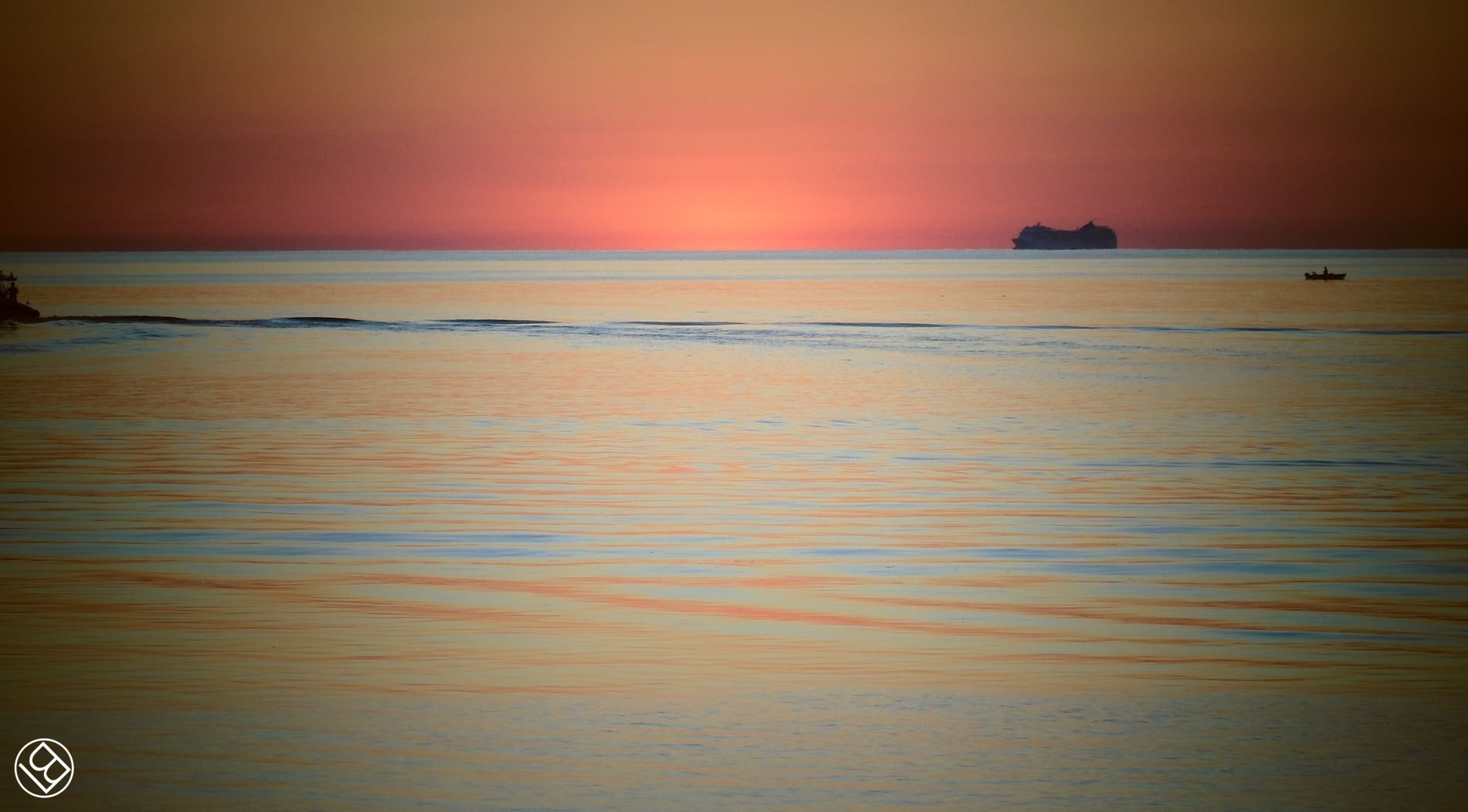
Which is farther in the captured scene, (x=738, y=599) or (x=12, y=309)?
(x=12, y=309)

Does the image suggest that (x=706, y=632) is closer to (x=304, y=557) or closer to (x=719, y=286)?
(x=304, y=557)

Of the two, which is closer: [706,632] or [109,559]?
[706,632]

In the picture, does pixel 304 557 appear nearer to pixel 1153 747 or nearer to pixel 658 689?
pixel 658 689

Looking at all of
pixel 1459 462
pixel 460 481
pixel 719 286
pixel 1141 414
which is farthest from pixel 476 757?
pixel 719 286

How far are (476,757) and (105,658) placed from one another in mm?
3314

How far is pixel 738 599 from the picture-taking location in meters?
11.5

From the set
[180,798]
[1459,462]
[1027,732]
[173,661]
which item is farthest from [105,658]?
[1459,462]

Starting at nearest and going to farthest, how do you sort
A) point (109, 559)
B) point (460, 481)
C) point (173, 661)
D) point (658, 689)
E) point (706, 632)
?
point (658, 689)
point (173, 661)
point (706, 632)
point (109, 559)
point (460, 481)

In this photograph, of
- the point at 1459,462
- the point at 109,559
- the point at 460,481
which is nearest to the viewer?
the point at 109,559

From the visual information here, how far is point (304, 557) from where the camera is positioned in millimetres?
13305

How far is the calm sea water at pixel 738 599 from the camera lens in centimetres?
779

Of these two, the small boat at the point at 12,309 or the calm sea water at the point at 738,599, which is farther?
the small boat at the point at 12,309

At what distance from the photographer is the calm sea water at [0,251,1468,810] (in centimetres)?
779

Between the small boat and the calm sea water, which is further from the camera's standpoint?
the small boat
